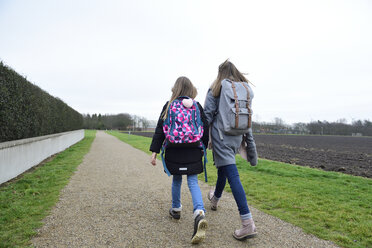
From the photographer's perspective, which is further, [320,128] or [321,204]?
[320,128]

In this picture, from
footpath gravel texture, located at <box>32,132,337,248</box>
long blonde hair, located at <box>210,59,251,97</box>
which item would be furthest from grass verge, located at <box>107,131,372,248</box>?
long blonde hair, located at <box>210,59,251,97</box>

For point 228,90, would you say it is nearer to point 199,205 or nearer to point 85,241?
point 199,205

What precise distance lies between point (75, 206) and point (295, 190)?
4375 mm

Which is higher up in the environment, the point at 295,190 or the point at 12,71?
the point at 12,71

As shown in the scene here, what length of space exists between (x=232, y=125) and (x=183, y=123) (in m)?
0.58

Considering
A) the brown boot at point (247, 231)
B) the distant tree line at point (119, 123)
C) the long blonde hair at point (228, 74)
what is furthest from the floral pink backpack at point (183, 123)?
the distant tree line at point (119, 123)

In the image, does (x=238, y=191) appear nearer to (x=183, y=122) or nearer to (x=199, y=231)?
(x=199, y=231)

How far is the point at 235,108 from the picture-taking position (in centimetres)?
276

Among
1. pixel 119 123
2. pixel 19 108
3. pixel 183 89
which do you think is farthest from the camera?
pixel 119 123

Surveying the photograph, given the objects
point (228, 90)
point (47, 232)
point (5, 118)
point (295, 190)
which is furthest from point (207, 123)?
point (5, 118)

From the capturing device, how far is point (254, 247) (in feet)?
8.48

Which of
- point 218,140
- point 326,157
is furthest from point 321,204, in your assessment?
point 326,157

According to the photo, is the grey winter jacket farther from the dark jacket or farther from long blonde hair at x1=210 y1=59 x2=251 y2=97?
long blonde hair at x1=210 y1=59 x2=251 y2=97

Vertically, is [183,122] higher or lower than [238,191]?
higher
